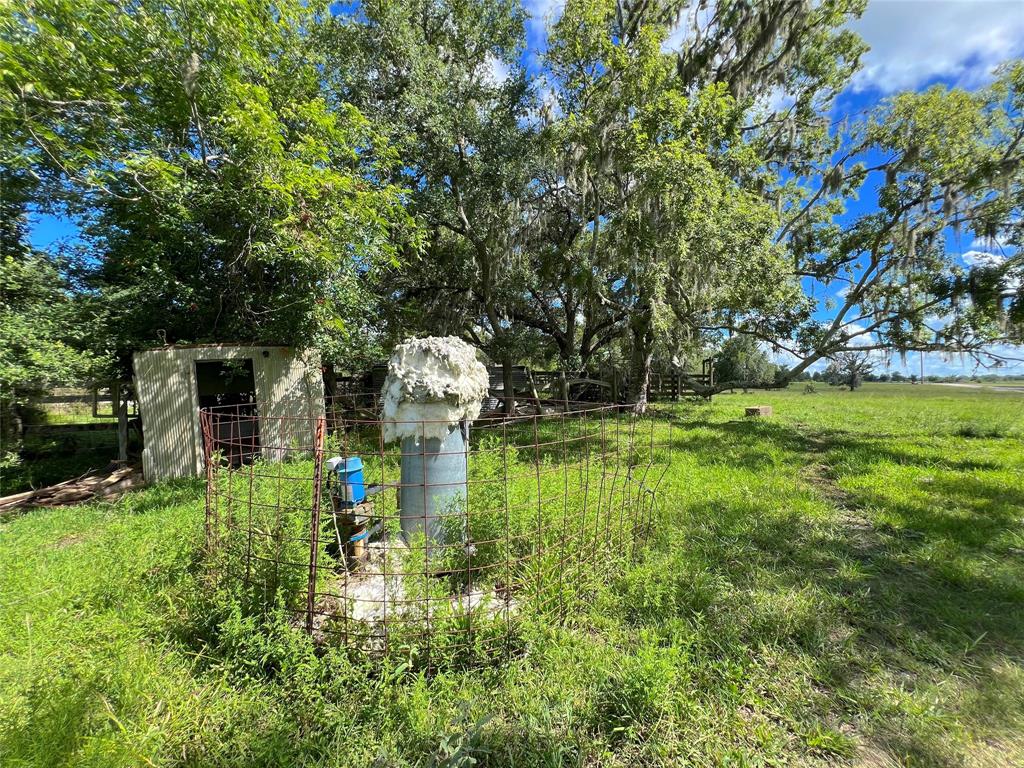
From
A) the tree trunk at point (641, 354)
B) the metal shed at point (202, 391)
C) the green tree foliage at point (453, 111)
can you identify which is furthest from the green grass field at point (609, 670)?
the green tree foliage at point (453, 111)

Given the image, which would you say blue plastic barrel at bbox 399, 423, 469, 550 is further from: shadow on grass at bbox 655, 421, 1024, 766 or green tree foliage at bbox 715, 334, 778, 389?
green tree foliage at bbox 715, 334, 778, 389

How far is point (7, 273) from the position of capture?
577cm

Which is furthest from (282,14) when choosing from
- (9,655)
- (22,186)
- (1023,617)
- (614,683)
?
(1023,617)

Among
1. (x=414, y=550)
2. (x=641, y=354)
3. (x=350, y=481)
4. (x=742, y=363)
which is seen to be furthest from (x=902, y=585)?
(x=742, y=363)

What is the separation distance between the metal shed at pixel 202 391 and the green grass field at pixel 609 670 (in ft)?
8.55

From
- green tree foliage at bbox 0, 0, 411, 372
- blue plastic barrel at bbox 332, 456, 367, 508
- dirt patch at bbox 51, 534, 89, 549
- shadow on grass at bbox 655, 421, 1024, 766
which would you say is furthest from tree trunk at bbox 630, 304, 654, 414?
dirt patch at bbox 51, 534, 89, 549

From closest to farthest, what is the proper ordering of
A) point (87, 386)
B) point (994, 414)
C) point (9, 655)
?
point (9, 655) → point (87, 386) → point (994, 414)

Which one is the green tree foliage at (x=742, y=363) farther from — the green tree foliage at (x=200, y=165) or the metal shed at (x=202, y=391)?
the metal shed at (x=202, y=391)

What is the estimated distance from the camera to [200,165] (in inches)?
264

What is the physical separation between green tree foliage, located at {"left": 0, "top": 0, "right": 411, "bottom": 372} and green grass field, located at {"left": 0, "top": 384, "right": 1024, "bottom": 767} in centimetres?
433

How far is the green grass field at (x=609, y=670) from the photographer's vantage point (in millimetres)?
1970

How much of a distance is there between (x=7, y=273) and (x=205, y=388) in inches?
121

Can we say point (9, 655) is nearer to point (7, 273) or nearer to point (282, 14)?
point (7, 273)

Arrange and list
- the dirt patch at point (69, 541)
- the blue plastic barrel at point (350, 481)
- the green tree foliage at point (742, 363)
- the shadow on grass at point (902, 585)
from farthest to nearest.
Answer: the green tree foliage at point (742, 363), the dirt patch at point (69, 541), the blue plastic barrel at point (350, 481), the shadow on grass at point (902, 585)
